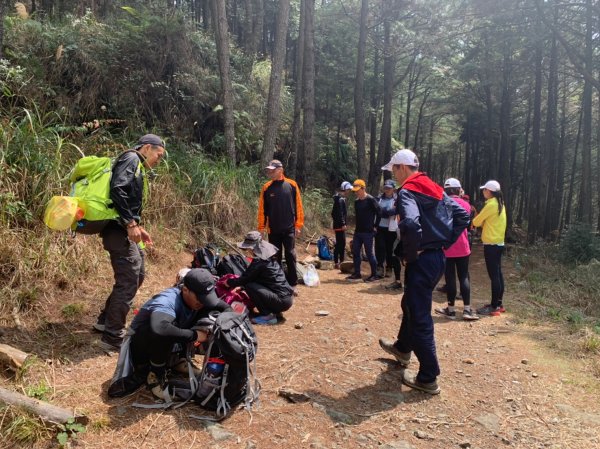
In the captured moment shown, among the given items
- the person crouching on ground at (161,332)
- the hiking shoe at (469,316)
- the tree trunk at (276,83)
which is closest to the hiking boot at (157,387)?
the person crouching on ground at (161,332)

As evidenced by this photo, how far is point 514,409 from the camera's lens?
3869 millimetres

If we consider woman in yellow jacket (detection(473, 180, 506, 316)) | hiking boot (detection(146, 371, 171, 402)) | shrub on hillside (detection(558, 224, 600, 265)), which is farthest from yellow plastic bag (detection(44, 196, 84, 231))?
shrub on hillside (detection(558, 224, 600, 265))

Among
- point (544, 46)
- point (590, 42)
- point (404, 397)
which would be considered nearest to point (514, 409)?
point (404, 397)

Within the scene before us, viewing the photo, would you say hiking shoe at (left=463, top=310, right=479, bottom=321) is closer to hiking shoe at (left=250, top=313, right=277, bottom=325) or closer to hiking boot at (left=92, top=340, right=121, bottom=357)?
hiking shoe at (left=250, top=313, right=277, bottom=325)

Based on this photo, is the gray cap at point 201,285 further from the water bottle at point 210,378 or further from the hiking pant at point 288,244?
the hiking pant at point 288,244

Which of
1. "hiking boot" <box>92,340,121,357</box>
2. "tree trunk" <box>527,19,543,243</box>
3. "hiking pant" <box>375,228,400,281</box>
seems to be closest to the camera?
"hiking boot" <box>92,340,121,357</box>

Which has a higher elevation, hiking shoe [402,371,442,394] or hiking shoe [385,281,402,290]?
hiking shoe [385,281,402,290]

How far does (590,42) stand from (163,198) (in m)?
14.5

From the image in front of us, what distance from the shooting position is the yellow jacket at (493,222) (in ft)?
22.0

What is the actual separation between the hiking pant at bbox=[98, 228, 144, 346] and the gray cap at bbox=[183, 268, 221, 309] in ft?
2.87

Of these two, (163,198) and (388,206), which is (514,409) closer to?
(388,206)

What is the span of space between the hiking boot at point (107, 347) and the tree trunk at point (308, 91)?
1156 cm

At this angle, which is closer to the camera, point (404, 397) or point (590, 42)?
point (404, 397)

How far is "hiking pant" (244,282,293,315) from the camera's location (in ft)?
17.8
